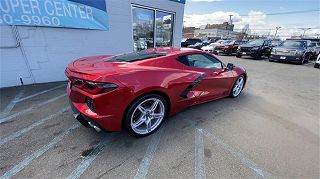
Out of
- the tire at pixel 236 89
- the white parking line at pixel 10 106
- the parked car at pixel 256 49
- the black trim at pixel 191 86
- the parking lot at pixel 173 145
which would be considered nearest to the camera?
the parking lot at pixel 173 145

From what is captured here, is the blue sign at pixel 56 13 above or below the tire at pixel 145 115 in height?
above

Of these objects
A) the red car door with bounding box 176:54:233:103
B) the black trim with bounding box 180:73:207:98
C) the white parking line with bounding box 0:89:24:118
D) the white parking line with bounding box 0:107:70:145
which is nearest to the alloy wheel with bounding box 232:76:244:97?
the red car door with bounding box 176:54:233:103

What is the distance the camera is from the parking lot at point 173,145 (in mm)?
2225

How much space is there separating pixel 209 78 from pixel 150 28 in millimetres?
4581

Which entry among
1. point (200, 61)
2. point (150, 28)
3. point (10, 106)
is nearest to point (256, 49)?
point (150, 28)

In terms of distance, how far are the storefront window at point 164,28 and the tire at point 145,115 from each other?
17.4 feet

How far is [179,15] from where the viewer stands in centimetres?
802

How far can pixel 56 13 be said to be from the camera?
4.96 m

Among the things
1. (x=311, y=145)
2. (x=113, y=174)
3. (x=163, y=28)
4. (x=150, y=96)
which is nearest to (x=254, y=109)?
(x=311, y=145)

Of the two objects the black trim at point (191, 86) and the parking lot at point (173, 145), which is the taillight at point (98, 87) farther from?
the black trim at point (191, 86)

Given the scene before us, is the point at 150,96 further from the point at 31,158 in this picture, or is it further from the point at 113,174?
the point at 31,158

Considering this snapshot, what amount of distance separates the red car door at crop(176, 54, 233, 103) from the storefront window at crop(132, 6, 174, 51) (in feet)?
13.0

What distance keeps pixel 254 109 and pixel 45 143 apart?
3.96 meters

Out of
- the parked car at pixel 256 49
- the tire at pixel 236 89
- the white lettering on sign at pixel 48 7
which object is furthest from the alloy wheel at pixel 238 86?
the parked car at pixel 256 49
